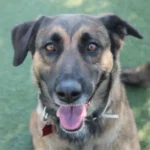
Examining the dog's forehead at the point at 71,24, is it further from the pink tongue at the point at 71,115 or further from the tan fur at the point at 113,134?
the pink tongue at the point at 71,115

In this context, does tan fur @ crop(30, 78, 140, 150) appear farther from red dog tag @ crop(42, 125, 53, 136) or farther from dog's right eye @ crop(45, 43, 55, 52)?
dog's right eye @ crop(45, 43, 55, 52)

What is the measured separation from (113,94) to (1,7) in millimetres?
2444

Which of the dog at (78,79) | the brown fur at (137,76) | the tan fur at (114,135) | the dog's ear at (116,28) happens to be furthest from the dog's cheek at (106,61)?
the brown fur at (137,76)

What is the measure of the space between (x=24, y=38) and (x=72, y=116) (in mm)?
663

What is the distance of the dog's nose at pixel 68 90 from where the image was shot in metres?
3.25

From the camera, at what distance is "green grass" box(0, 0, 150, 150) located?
4543 mm

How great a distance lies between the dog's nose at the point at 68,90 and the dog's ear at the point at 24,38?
1.67 ft

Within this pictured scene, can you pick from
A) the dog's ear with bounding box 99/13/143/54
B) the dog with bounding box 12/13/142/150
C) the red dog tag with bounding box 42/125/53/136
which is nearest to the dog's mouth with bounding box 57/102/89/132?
the dog with bounding box 12/13/142/150

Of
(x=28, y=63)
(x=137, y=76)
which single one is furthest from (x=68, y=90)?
(x=28, y=63)

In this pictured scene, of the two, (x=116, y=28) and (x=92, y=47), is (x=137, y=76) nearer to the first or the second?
(x=116, y=28)

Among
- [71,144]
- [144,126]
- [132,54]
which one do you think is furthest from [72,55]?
[132,54]

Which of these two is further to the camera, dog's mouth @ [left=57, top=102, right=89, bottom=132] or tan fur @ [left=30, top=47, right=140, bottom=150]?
tan fur @ [left=30, top=47, right=140, bottom=150]

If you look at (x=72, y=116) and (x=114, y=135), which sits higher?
(x=72, y=116)

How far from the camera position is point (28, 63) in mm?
5109
